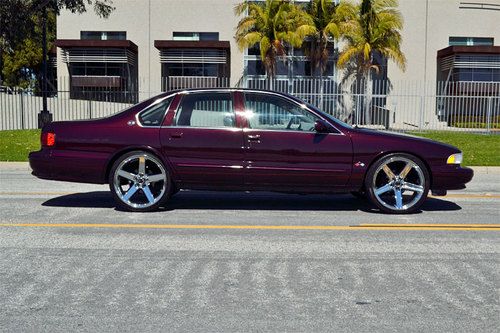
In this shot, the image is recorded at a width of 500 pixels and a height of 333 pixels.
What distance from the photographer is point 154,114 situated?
7.80 meters

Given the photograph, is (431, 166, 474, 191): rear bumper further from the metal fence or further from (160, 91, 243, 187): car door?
the metal fence

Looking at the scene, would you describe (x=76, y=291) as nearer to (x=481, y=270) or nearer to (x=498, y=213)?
(x=481, y=270)

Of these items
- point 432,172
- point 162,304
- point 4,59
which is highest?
point 4,59

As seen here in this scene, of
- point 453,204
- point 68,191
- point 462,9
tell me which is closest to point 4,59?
point 462,9

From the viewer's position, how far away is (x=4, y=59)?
5019cm

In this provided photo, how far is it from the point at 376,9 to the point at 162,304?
33000 millimetres

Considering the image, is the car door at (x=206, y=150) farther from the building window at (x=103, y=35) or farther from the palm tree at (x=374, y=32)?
the building window at (x=103, y=35)

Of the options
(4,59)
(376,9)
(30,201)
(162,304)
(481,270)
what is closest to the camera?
(162,304)

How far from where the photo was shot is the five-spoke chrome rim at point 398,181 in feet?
25.0

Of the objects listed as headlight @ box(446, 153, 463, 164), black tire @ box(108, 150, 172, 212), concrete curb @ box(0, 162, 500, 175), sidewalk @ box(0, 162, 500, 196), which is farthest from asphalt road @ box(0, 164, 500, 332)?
concrete curb @ box(0, 162, 500, 175)

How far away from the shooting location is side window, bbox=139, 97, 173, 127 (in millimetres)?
7754

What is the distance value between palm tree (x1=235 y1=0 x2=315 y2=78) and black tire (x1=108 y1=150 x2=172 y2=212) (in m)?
27.0

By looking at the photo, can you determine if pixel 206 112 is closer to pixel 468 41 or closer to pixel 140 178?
A: pixel 140 178

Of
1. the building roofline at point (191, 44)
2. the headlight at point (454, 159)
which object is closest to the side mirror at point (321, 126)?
the headlight at point (454, 159)
